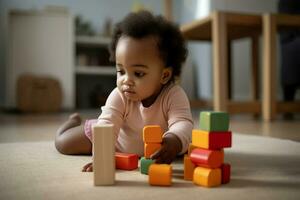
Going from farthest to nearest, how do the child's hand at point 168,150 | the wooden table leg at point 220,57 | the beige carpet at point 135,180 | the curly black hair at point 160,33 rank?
the wooden table leg at point 220,57, the curly black hair at point 160,33, the child's hand at point 168,150, the beige carpet at point 135,180

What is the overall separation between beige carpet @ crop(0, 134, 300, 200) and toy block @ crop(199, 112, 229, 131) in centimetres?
9

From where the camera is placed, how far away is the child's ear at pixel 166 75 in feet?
2.48

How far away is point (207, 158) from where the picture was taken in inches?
21.0

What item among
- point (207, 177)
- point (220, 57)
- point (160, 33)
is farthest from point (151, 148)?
point (220, 57)

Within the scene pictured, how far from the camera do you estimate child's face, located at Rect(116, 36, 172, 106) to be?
2.28 ft

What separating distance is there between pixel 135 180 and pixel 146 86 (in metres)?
0.20

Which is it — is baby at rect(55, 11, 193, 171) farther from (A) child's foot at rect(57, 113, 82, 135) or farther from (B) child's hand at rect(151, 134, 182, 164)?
(A) child's foot at rect(57, 113, 82, 135)

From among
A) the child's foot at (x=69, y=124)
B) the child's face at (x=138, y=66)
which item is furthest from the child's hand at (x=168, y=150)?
the child's foot at (x=69, y=124)

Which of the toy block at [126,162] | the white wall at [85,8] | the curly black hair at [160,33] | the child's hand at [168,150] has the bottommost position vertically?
the toy block at [126,162]

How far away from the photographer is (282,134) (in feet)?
4.24

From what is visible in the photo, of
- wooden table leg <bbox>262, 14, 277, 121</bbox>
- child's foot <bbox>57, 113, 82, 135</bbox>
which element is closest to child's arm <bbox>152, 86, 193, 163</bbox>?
child's foot <bbox>57, 113, 82, 135</bbox>

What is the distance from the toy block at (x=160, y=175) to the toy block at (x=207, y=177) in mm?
42

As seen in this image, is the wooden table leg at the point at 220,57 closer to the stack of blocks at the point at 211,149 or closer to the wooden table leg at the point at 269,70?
the wooden table leg at the point at 269,70

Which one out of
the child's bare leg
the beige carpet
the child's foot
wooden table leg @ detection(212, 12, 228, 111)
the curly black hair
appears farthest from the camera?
wooden table leg @ detection(212, 12, 228, 111)
